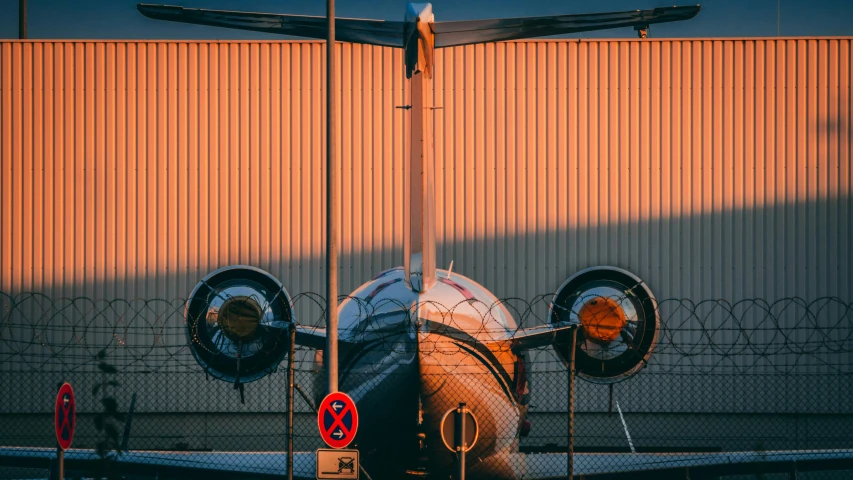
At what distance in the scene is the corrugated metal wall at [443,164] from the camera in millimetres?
20828

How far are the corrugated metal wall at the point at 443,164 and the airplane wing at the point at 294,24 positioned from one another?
9.52m

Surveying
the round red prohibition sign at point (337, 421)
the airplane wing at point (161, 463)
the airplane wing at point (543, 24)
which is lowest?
the airplane wing at point (161, 463)

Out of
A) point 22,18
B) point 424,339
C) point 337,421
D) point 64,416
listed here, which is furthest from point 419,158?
point 22,18

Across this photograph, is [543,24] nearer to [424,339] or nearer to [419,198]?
[419,198]

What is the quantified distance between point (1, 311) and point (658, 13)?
16851 millimetres

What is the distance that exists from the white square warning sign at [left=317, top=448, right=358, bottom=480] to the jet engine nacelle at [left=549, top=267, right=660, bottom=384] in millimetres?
3437

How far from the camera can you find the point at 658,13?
11.2m

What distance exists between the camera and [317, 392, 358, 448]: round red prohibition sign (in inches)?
359

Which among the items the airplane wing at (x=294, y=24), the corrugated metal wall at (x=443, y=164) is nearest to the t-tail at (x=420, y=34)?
the airplane wing at (x=294, y=24)

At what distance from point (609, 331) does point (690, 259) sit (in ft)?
33.3

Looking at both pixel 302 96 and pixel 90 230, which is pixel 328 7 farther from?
pixel 90 230

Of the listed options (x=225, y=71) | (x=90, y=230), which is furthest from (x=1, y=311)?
(x=225, y=71)

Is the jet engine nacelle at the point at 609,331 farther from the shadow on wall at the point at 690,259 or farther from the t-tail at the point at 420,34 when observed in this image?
the shadow on wall at the point at 690,259

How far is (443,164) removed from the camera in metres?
21.0
